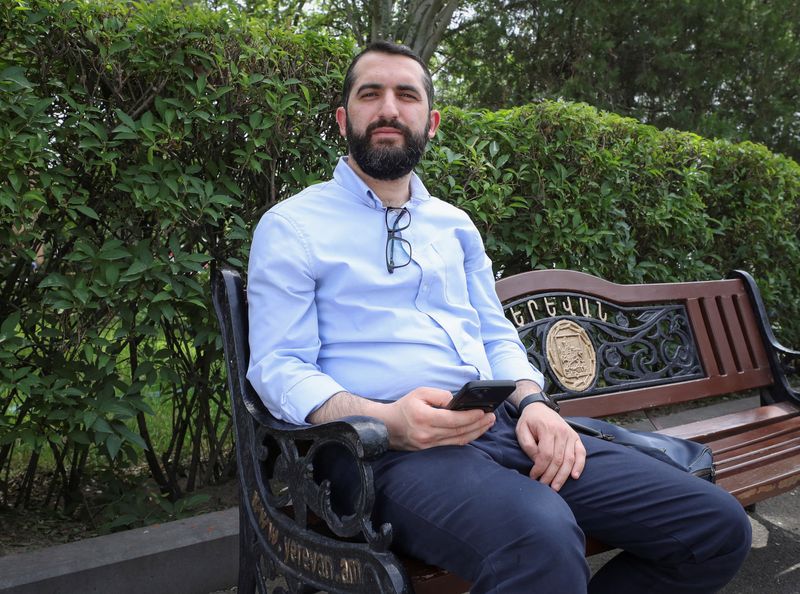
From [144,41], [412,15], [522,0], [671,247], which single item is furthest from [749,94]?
[144,41]

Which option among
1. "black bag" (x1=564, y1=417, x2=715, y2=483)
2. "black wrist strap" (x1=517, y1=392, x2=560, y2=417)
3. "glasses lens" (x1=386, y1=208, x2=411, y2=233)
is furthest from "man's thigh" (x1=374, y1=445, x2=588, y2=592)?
Result: "glasses lens" (x1=386, y1=208, x2=411, y2=233)

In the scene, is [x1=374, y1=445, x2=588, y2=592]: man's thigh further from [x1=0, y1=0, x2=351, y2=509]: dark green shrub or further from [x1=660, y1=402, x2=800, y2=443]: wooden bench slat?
[x1=660, y1=402, x2=800, y2=443]: wooden bench slat

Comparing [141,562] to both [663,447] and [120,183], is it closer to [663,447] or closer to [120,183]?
[120,183]

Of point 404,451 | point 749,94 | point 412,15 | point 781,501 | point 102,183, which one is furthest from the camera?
point 749,94

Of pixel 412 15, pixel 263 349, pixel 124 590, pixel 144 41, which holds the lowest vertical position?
pixel 124 590

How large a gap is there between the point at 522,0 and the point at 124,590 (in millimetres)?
12170

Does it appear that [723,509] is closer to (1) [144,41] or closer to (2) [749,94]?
(1) [144,41]

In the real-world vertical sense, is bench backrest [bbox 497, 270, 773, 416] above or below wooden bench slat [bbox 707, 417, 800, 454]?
above

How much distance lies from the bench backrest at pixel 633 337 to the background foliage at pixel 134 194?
1.92 feet

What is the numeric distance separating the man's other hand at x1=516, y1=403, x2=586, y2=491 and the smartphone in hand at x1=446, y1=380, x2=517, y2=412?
0.28 metres

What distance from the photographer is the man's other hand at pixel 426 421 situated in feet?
6.19

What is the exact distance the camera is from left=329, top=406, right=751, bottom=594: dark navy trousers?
1708mm

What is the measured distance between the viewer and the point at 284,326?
2.10 meters

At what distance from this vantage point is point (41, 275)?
283 cm
